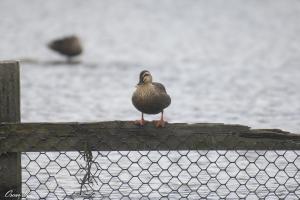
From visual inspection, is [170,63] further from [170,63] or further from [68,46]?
[68,46]

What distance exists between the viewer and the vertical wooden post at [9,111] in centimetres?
755

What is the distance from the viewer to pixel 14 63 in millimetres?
7566

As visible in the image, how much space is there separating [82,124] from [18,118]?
0.61m

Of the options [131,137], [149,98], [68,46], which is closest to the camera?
[131,137]

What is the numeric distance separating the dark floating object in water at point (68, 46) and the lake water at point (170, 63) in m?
0.42

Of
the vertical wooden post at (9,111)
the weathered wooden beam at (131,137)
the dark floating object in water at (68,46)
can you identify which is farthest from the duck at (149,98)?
the dark floating object in water at (68,46)

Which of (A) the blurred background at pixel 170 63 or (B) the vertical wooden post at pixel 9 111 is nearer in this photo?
(B) the vertical wooden post at pixel 9 111

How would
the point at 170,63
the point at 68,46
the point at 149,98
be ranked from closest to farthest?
the point at 149,98 → the point at 170,63 → the point at 68,46

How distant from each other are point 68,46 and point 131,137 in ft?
65.5

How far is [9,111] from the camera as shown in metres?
7.61

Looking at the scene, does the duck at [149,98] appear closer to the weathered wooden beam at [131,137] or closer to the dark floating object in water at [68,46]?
the weathered wooden beam at [131,137]

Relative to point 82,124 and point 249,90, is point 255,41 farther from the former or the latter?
point 82,124

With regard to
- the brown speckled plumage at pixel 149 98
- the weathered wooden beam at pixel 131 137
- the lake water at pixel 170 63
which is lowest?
the weathered wooden beam at pixel 131 137

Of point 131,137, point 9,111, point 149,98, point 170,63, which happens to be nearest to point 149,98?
point 149,98
